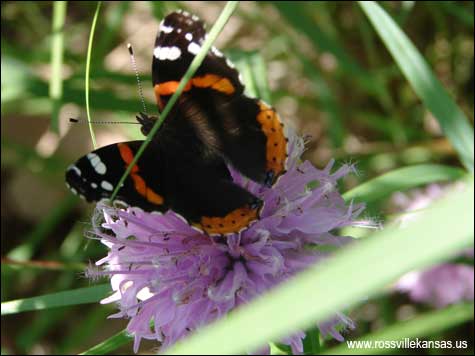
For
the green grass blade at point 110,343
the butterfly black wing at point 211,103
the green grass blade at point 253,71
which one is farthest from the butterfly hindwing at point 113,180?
the green grass blade at point 253,71

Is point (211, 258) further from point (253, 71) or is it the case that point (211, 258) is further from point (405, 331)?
point (253, 71)

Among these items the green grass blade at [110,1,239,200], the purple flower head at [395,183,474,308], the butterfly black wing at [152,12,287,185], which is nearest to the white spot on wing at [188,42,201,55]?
the butterfly black wing at [152,12,287,185]

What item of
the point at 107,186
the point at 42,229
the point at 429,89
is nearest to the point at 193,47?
the point at 107,186

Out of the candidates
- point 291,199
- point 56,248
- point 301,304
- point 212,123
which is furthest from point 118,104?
point 301,304

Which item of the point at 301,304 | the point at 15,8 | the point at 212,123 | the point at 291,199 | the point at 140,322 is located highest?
the point at 15,8

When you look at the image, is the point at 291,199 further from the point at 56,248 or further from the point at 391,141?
the point at 56,248

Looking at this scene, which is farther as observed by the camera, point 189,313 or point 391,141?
point 391,141
